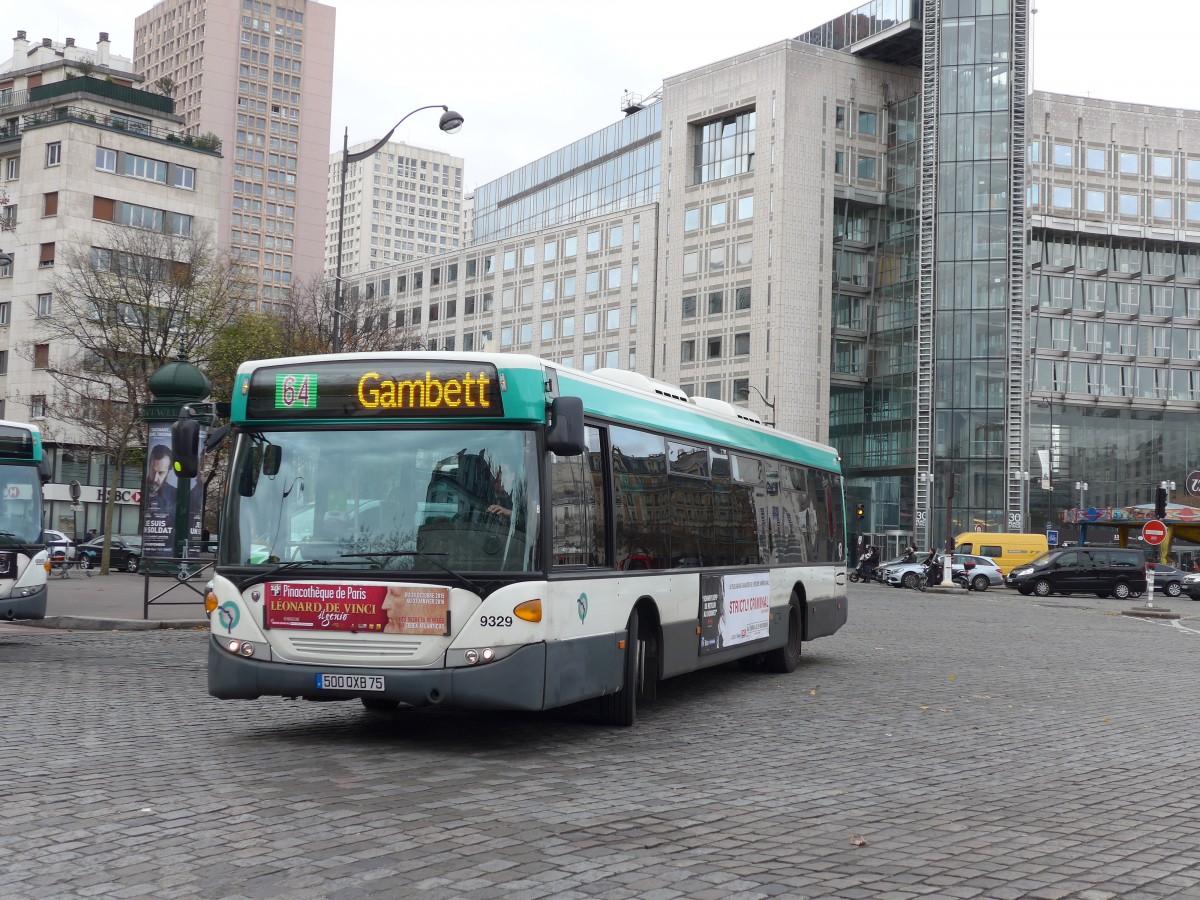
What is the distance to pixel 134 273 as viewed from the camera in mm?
48344

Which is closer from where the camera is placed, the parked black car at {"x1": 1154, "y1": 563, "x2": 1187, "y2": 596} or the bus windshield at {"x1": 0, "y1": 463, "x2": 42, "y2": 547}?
the bus windshield at {"x1": 0, "y1": 463, "x2": 42, "y2": 547}

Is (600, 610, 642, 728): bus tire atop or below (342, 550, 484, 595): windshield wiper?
below

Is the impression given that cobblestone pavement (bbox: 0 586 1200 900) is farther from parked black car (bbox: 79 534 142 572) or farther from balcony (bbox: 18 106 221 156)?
balcony (bbox: 18 106 221 156)

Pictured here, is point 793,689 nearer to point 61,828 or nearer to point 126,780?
point 126,780

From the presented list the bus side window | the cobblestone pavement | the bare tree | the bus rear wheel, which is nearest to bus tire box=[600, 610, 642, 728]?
the bus rear wheel

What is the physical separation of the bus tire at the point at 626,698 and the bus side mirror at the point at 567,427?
2.03 metres

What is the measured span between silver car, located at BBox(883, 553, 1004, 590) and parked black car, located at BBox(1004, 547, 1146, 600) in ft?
13.8

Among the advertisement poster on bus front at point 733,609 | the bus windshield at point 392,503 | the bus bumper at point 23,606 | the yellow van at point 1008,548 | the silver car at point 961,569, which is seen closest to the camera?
the bus windshield at point 392,503

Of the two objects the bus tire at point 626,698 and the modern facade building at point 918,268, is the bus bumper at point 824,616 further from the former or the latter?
the modern facade building at point 918,268

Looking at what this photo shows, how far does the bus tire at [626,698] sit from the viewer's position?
10.6 metres

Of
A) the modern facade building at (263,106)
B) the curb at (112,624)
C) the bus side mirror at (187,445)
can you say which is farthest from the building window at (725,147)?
the modern facade building at (263,106)

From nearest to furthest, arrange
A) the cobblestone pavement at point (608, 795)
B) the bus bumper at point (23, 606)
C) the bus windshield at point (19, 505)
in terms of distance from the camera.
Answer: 1. the cobblestone pavement at point (608, 795)
2. the bus bumper at point (23, 606)
3. the bus windshield at point (19, 505)

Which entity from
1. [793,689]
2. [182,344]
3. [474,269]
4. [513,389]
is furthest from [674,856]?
[474,269]

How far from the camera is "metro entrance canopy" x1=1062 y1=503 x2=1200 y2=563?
217ft
